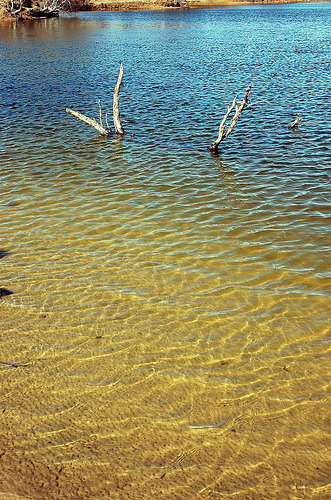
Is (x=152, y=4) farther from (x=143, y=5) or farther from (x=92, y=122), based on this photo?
(x=92, y=122)

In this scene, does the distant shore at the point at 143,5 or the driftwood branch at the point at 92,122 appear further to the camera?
the distant shore at the point at 143,5

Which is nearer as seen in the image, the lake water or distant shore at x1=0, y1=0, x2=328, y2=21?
the lake water

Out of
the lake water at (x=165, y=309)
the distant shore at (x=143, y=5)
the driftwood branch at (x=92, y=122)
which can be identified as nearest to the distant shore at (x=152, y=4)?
the distant shore at (x=143, y=5)

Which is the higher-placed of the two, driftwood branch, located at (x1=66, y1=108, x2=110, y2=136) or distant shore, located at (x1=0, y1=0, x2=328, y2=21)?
distant shore, located at (x1=0, y1=0, x2=328, y2=21)

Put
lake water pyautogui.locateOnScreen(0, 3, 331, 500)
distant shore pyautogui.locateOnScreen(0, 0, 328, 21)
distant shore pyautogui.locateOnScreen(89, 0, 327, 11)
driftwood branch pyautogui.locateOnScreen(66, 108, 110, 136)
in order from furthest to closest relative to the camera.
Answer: distant shore pyautogui.locateOnScreen(89, 0, 327, 11) < distant shore pyautogui.locateOnScreen(0, 0, 328, 21) < driftwood branch pyautogui.locateOnScreen(66, 108, 110, 136) < lake water pyautogui.locateOnScreen(0, 3, 331, 500)

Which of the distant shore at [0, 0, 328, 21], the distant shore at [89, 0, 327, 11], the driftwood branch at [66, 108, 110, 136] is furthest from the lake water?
the distant shore at [89, 0, 327, 11]

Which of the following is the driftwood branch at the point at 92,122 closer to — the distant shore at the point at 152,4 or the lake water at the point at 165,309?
the lake water at the point at 165,309

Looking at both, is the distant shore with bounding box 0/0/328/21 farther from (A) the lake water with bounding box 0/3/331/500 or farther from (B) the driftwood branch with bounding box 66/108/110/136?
(A) the lake water with bounding box 0/3/331/500

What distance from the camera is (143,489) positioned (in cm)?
428

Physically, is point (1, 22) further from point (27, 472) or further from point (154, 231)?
point (27, 472)

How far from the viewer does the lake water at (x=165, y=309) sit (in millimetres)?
4594

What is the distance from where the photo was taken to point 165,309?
23.6ft

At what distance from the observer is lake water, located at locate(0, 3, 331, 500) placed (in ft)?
15.1

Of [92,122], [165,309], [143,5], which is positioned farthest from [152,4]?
[165,309]
